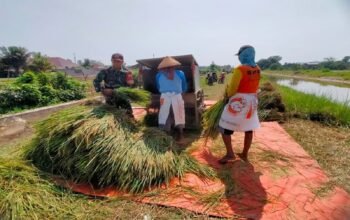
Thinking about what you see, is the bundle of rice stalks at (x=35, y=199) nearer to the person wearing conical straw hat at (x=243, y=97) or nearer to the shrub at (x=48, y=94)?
the person wearing conical straw hat at (x=243, y=97)

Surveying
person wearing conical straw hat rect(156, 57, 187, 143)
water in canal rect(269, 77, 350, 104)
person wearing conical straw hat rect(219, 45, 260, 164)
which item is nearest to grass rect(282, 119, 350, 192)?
person wearing conical straw hat rect(219, 45, 260, 164)

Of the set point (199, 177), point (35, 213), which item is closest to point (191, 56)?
point (199, 177)

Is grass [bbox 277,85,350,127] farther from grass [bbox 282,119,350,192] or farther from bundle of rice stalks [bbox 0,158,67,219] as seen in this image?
bundle of rice stalks [bbox 0,158,67,219]

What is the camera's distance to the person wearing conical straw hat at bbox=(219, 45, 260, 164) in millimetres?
3223

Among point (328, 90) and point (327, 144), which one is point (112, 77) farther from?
point (328, 90)

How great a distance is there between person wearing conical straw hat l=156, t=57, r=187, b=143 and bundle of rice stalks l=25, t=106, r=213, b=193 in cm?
100

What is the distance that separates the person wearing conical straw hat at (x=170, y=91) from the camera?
4238mm

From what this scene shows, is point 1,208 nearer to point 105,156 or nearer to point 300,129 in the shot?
point 105,156

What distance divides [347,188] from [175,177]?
1.85 metres

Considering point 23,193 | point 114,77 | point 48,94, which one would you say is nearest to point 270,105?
point 114,77

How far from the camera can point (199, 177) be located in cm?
307

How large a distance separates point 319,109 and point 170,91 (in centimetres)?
390

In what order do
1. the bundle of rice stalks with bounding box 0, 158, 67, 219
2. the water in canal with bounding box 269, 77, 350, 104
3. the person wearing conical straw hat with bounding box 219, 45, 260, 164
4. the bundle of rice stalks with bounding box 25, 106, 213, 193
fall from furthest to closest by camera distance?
the water in canal with bounding box 269, 77, 350, 104
the person wearing conical straw hat with bounding box 219, 45, 260, 164
the bundle of rice stalks with bounding box 25, 106, 213, 193
the bundle of rice stalks with bounding box 0, 158, 67, 219

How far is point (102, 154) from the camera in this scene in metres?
2.86
